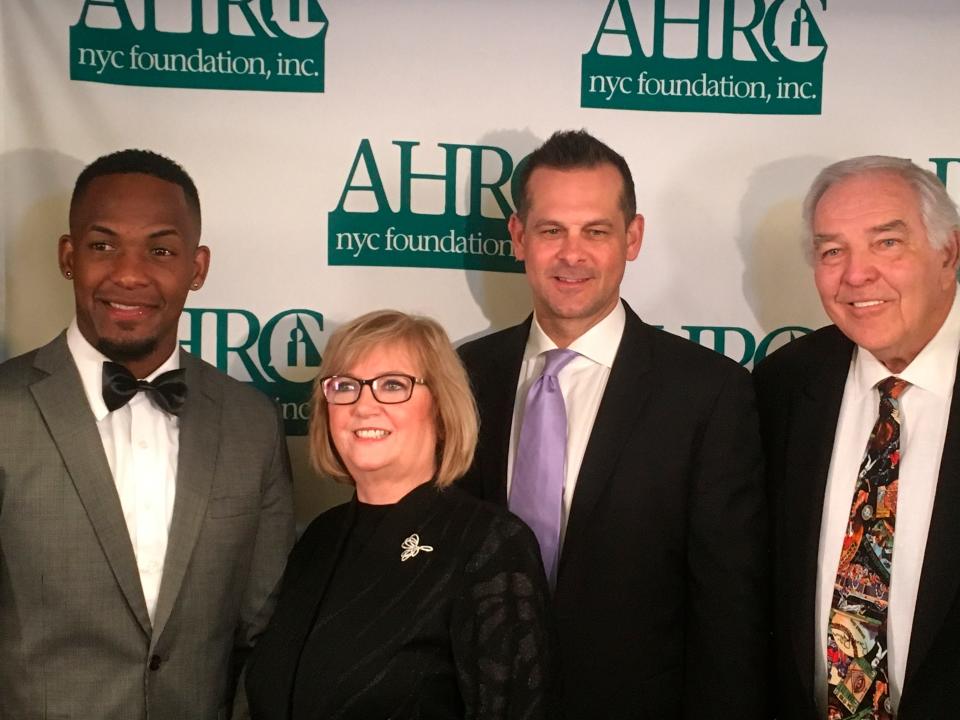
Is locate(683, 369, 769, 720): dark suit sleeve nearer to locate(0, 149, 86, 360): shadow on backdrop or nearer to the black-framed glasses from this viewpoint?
the black-framed glasses

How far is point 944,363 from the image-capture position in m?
2.35

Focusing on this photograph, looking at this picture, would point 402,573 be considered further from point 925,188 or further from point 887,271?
point 925,188

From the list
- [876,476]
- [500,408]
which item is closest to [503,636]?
[500,408]

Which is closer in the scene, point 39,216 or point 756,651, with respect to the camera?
point 756,651

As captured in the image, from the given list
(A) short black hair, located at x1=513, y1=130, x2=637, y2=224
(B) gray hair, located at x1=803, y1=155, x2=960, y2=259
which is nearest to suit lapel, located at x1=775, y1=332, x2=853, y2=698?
(B) gray hair, located at x1=803, y1=155, x2=960, y2=259

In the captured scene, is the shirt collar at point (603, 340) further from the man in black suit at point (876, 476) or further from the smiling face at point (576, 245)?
the man in black suit at point (876, 476)

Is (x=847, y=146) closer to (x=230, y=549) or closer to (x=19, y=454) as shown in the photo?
(x=230, y=549)

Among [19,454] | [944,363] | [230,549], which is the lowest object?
[230,549]

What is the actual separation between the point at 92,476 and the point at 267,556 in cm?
49

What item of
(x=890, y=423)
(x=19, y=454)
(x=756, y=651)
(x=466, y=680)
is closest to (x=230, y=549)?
(x=19, y=454)

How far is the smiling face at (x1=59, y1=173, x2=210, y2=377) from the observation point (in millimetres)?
2453

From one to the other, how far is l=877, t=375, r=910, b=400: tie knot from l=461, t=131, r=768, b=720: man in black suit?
0.29 meters

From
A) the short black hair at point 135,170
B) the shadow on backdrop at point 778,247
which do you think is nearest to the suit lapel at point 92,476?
the short black hair at point 135,170

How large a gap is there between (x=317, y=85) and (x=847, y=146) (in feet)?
5.20
